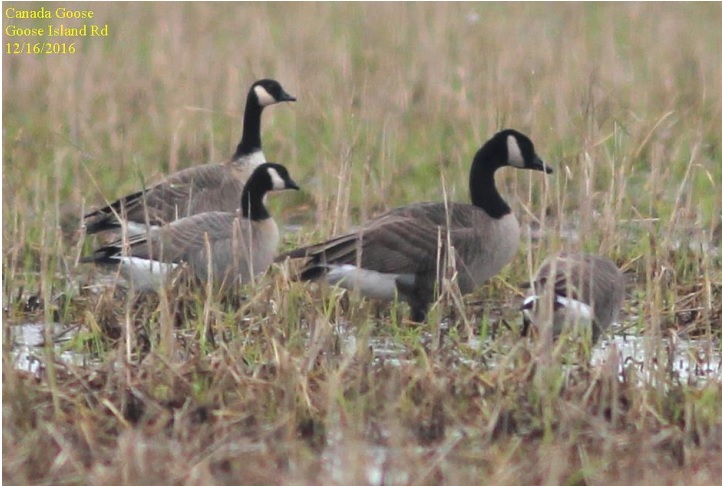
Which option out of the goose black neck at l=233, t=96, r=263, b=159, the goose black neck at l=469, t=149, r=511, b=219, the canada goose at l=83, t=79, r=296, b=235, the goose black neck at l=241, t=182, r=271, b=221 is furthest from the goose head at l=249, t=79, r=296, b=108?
the goose black neck at l=469, t=149, r=511, b=219

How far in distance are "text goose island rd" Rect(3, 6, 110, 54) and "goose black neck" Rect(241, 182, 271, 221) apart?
5099 millimetres

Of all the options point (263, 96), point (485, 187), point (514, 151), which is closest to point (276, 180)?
point (485, 187)

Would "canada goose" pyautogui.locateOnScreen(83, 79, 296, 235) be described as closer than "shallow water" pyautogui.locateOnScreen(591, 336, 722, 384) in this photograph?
No

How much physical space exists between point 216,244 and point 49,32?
6.20 m

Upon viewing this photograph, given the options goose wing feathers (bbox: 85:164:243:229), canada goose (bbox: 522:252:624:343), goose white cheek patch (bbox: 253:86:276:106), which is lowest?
canada goose (bbox: 522:252:624:343)

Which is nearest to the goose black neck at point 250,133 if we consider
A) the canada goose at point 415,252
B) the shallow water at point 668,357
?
the canada goose at point 415,252

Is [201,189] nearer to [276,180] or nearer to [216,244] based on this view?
[276,180]

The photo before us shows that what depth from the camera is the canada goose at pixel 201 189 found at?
28.3 feet

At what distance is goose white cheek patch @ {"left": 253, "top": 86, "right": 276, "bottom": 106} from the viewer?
983cm

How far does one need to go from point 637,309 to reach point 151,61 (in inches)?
289

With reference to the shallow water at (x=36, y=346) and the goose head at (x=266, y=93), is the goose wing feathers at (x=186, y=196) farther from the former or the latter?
the shallow water at (x=36, y=346)

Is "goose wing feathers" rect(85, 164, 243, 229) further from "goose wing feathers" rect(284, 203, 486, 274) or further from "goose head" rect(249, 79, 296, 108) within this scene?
"goose wing feathers" rect(284, 203, 486, 274)

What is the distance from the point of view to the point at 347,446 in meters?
4.40

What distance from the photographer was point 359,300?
719cm
